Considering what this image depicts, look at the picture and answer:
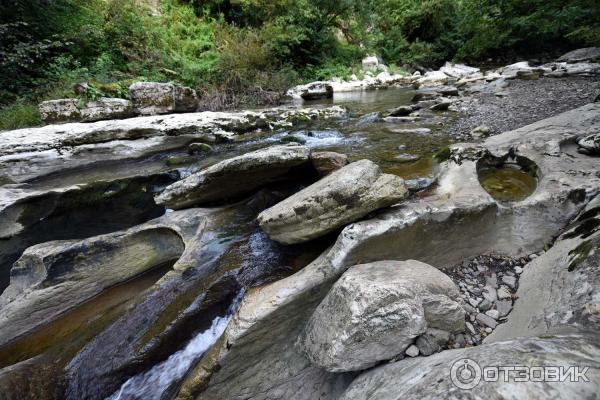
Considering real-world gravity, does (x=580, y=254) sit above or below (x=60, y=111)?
below

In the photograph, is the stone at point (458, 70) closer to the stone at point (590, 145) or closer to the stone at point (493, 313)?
the stone at point (590, 145)

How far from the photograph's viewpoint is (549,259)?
203 centimetres

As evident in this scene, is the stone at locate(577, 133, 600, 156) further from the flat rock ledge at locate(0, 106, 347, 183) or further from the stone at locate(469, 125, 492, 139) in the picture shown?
the flat rock ledge at locate(0, 106, 347, 183)

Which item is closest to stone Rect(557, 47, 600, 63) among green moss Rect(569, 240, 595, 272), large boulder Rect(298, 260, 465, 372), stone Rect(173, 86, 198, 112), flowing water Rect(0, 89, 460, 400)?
flowing water Rect(0, 89, 460, 400)

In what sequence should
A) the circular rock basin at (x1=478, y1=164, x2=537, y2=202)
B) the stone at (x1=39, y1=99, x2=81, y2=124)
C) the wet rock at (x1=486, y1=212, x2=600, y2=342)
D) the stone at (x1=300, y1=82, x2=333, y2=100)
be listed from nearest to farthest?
the wet rock at (x1=486, y1=212, x2=600, y2=342), the circular rock basin at (x1=478, y1=164, x2=537, y2=202), the stone at (x1=39, y1=99, x2=81, y2=124), the stone at (x1=300, y1=82, x2=333, y2=100)

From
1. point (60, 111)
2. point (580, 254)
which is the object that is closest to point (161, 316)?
point (580, 254)

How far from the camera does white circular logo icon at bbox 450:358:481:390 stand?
100cm

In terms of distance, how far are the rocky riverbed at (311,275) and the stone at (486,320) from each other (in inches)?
0.4

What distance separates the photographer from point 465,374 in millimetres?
1044

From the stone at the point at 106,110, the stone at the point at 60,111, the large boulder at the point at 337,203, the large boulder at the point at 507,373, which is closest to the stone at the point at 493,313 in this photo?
the large boulder at the point at 507,373

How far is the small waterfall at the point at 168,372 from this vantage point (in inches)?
74.2

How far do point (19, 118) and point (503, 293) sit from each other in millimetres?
9399

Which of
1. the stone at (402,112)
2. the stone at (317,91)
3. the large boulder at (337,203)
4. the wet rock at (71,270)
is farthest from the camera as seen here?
the stone at (317,91)

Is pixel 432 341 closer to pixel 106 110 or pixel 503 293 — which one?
pixel 503 293
